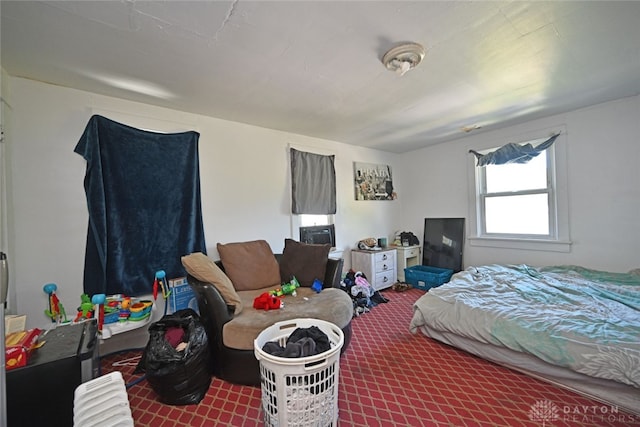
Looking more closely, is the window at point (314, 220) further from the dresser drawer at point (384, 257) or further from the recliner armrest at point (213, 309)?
the recliner armrest at point (213, 309)

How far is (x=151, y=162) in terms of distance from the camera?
2334 millimetres

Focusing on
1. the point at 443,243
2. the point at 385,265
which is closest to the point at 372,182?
the point at 385,265

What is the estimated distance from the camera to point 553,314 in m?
1.82

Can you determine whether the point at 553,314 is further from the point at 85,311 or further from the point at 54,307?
the point at 54,307

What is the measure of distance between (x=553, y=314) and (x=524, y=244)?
183cm

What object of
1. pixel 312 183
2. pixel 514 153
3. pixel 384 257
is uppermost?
pixel 514 153

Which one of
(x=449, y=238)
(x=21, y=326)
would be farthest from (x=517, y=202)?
(x=21, y=326)

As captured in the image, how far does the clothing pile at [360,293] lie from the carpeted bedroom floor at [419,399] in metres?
0.92

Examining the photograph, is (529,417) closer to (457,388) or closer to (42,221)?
(457,388)

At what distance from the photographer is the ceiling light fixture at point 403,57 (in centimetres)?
163

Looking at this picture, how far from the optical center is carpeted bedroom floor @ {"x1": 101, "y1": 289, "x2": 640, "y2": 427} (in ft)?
4.70

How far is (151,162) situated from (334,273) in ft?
6.62

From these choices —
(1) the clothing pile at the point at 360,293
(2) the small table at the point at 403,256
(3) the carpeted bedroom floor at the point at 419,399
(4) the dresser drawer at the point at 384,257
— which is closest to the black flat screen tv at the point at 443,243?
(2) the small table at the point at 403,256

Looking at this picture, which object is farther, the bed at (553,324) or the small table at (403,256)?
the small table at (403,256)
